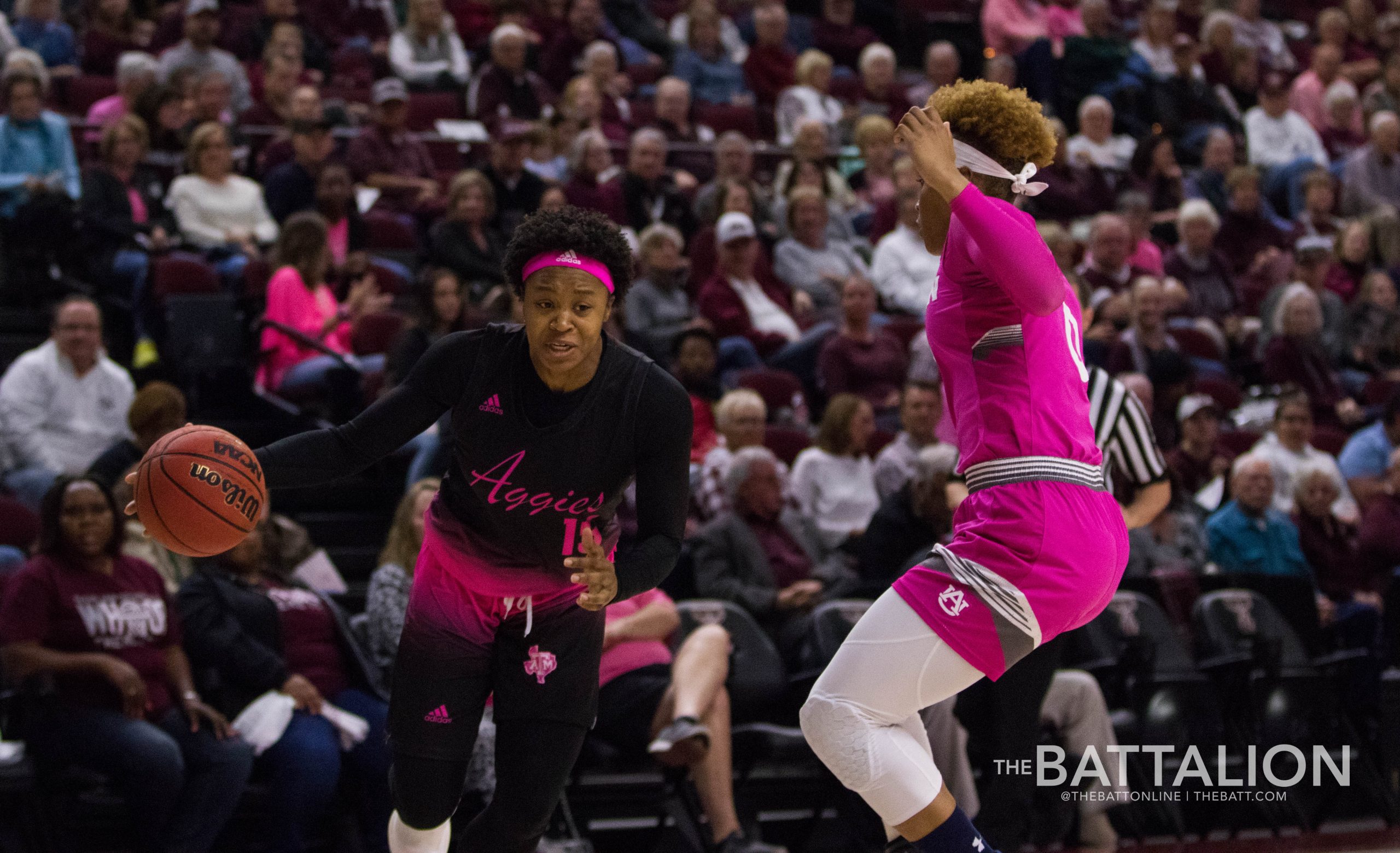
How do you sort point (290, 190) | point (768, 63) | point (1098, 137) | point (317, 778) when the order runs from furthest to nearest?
1. point (768, 63)
2. point (1098, 137)
3. point (290, 190)
4. point (317, 778)

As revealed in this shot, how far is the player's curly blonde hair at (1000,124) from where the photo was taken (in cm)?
358

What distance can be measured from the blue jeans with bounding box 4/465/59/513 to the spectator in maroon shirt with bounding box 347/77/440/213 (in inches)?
134

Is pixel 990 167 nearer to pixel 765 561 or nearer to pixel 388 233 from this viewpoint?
pixel 765 561

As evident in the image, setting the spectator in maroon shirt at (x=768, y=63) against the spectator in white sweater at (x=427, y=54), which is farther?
the spectator in maroon shirt at (x=768, y=63)

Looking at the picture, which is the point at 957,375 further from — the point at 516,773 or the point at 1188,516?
the point at 1188,516

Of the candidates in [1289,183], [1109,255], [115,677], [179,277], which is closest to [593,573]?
[115,677]

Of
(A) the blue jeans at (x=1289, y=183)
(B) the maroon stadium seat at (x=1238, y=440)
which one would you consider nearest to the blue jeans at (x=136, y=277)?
(B) the maroon stadium seat at (x=1238, y=440)

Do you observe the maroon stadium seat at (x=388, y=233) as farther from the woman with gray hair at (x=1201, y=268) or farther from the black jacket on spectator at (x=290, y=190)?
the woman with gray hair at (x=1201, y=268)

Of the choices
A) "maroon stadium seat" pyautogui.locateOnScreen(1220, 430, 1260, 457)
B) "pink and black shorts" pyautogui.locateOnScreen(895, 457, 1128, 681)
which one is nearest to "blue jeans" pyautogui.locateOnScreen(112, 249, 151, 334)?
"pink and black shorts" pyautogui.locateOnScreen(895, 457, 1128, 681)

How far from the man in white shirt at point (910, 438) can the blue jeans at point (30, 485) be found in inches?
146

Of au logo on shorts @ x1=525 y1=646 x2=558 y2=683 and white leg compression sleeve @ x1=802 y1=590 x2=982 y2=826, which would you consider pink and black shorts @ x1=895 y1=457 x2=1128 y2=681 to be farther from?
au logo on shorts @ x1=525 y1=646 x2=558 y2=683

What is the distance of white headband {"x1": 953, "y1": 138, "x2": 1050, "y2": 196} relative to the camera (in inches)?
141

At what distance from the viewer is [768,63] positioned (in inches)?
494

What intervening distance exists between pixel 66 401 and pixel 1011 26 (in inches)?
352
